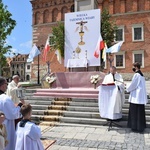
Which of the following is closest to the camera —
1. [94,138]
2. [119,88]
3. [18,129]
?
[18,129]

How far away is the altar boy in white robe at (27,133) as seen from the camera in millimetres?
3592

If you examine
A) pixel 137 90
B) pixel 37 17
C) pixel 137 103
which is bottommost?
pixel 137 103

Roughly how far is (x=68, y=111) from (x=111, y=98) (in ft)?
6.56

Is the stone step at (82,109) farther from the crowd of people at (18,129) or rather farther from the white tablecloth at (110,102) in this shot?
the crowd of people at (18,129)

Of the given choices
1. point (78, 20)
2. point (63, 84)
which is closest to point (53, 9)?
point (78, 20)

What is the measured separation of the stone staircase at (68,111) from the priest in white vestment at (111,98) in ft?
1.71

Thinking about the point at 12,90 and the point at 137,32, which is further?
the point at 137,32

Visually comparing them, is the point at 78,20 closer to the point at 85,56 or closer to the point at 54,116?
the point at 85,56

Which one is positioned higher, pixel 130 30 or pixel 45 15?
pixel 45 15

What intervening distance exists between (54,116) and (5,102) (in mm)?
4575

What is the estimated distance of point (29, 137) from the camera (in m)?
3.62

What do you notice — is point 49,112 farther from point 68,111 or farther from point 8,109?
point 8,109

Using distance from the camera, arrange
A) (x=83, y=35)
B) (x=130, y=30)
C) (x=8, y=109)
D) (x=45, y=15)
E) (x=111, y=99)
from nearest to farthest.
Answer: (x=8, y=109) < (x=111, y=99) < (x=83, y=35) < (x=130, y=30) < (x=45, y=15)

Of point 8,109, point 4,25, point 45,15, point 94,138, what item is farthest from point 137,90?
point 45,15
